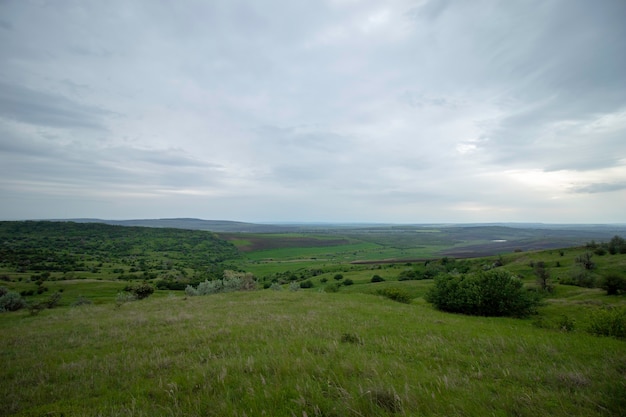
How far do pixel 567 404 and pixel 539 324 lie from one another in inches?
708

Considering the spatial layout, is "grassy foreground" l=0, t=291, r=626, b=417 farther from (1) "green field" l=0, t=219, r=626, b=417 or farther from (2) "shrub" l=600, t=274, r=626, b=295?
(2) "shrub" l=600, t=274, r=626, b=295

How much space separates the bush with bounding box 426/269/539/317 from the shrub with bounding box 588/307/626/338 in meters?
8.99

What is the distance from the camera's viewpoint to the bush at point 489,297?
23.6 m

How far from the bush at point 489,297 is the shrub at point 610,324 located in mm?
8986

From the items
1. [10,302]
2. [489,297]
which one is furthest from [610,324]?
[10,302]

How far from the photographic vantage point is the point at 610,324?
13.9 m

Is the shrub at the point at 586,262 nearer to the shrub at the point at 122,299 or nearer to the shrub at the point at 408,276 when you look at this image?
the shrub at the point at 408,276

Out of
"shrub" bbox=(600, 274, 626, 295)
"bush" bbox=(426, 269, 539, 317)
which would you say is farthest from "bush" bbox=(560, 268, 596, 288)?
"bush" bbox=(426, 269, 539, 317)

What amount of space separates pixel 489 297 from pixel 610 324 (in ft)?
33.3

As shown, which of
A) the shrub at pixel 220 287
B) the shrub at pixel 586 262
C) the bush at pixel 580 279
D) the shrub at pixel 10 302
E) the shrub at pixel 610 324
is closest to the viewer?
the shrub at pixel 610 324

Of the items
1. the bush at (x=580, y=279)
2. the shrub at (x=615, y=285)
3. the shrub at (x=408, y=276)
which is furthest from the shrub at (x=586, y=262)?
the shrub at (x=408, y=276)

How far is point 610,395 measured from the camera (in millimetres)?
4090

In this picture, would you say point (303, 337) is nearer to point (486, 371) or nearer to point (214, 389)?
point (214, 389)

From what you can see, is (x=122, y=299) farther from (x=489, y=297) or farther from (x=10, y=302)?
(x=489, y=297)
